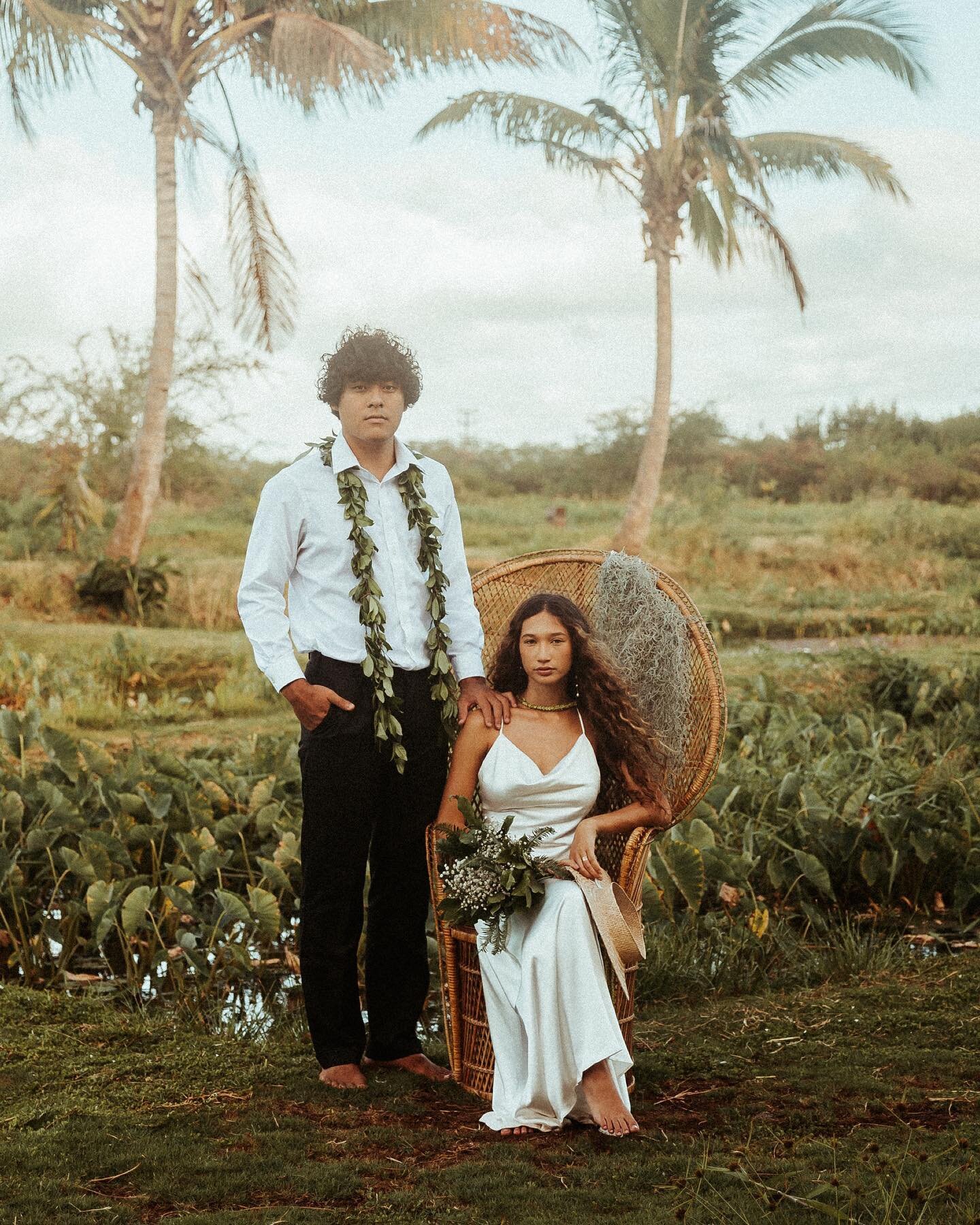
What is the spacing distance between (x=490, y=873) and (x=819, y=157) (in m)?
13.1

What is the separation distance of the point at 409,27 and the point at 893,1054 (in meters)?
11.2

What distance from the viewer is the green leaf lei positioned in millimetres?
3055

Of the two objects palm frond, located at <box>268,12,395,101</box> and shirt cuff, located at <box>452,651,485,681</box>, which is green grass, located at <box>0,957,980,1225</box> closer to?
shirt cuff, located at <box>452,651,485,681</box>

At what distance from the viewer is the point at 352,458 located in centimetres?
317

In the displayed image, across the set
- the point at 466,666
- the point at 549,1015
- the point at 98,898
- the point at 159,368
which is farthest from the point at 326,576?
the point at 159,368

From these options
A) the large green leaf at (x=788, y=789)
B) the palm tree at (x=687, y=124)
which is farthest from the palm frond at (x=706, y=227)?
the large green leaf at (x=788, y=789)

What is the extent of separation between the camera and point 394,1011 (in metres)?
3.33

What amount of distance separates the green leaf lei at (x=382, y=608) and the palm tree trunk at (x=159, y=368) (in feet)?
28.0

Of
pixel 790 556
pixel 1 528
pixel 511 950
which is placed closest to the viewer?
pixel 511 950

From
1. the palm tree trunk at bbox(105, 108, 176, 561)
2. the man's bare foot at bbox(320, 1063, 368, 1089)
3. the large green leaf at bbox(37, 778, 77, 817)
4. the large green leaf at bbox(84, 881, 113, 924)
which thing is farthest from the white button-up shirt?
the palm tree trunk at bbox(105, 108, 176, 561)

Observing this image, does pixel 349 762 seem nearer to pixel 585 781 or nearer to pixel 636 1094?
pixel 585 781

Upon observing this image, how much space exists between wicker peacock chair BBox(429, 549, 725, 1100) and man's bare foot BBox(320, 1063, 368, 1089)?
0.75ft

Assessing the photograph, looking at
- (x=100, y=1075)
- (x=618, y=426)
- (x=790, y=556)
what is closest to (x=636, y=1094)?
(x=100, y=1075)

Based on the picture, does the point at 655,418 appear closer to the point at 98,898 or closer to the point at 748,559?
the point at 748,559
